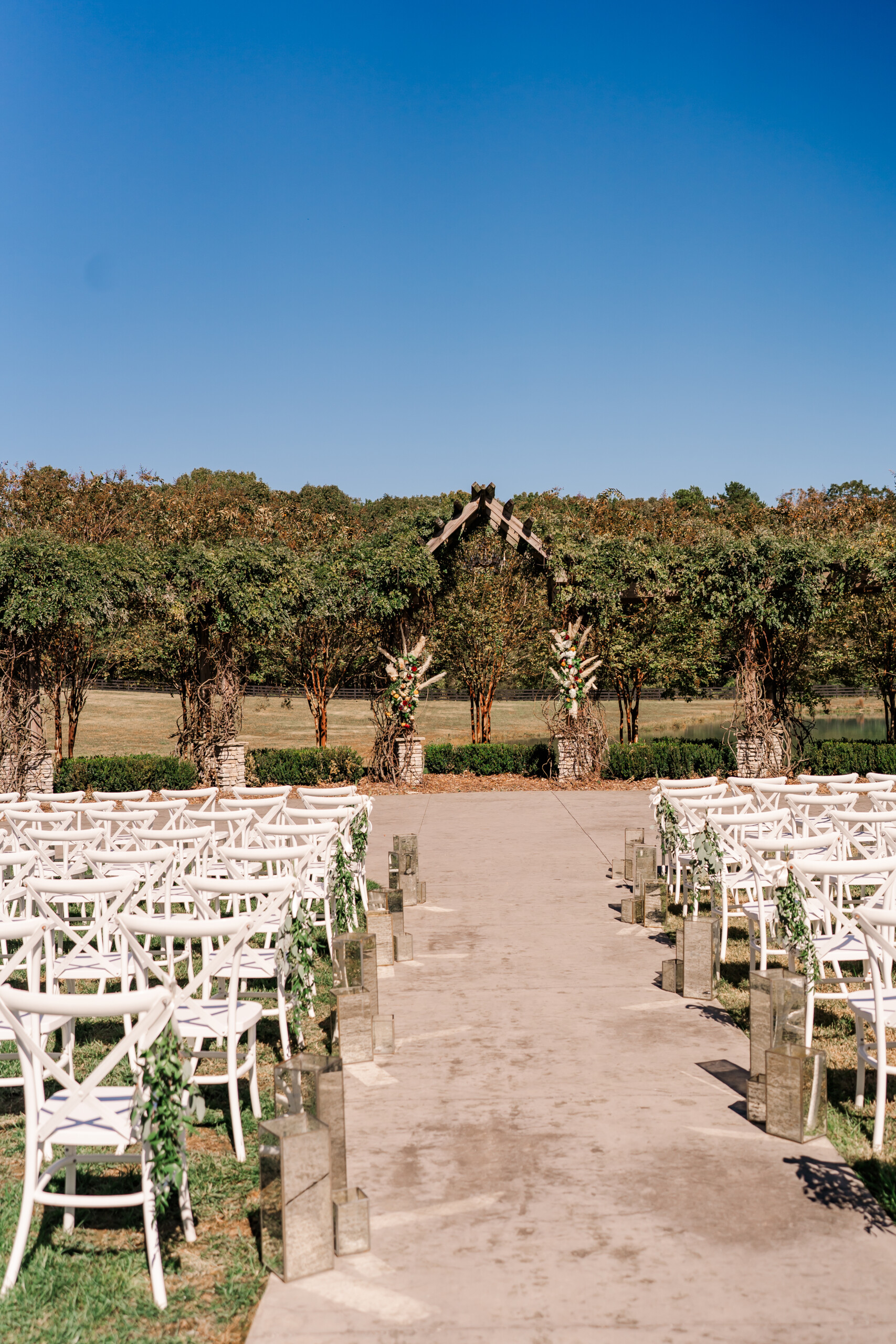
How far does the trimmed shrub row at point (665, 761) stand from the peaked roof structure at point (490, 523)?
13.2 feet

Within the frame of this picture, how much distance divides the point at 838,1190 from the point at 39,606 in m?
15.8

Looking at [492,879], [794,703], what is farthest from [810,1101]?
[794,703]

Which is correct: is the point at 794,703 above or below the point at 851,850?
above

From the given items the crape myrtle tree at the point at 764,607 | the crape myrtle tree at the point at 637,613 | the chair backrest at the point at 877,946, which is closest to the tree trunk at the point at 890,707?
the crape myrtle tree at the point at 637,613

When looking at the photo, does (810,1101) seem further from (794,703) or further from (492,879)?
(794,703)

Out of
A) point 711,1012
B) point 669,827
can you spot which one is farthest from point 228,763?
point 711,1012

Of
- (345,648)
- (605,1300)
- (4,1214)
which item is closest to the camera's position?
(605,1300)

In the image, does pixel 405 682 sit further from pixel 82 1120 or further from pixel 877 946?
pixel 82 1120

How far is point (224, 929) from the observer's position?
14.1 feet

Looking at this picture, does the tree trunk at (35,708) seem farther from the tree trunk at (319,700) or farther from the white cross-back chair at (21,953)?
the white cross-back chair at (21,953)

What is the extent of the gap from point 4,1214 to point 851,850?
9.66m

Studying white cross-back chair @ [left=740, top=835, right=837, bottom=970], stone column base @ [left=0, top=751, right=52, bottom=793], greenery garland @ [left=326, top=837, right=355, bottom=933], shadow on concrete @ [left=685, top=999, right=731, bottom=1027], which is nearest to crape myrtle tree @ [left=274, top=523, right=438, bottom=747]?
stone column base @ [left=0, top=751, right=52, bottom=793]

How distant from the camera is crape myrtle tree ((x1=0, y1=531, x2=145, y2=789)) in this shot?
55.8ft

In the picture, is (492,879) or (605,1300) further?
(492,879)
